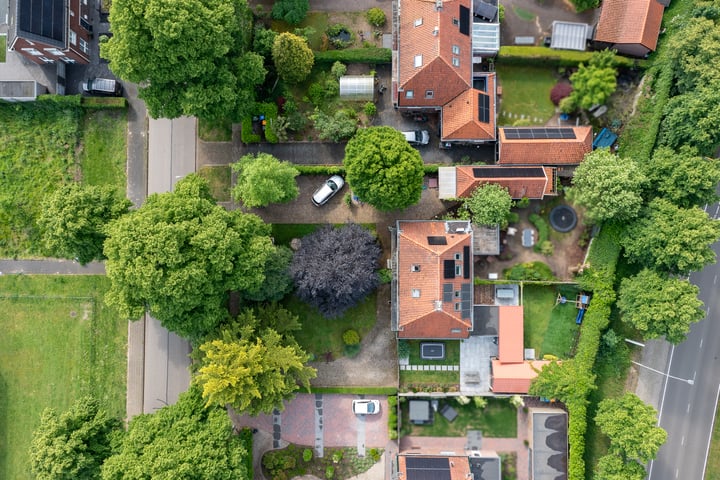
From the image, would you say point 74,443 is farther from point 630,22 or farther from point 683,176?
point 630,22

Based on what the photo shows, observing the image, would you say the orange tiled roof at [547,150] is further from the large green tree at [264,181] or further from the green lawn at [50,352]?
the green lawn at [50,352]

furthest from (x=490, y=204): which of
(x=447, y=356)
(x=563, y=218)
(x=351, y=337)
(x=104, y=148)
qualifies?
(x=104, y=148)

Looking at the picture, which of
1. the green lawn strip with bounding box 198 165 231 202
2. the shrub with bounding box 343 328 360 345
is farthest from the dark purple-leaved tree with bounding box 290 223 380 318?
the green lawn strip with bounding box 198 165 231 202

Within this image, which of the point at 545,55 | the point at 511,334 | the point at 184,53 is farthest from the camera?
the point at 545,55

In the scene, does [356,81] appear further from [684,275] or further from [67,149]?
[684,275]

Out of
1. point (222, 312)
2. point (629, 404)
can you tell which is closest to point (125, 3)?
point (222, 312)

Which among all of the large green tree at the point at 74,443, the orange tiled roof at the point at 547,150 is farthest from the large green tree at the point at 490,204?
the large green tree at the point at 74,443
